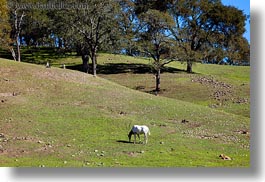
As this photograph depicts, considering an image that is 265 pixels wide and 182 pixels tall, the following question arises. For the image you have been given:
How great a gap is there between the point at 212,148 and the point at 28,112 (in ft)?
17.3

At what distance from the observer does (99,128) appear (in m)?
11.5

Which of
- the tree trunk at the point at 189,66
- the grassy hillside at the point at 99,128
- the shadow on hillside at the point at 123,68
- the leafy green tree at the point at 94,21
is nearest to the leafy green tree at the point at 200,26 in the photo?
the tree trunk at the point at 189,66

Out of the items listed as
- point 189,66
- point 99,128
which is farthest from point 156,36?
point 99,128

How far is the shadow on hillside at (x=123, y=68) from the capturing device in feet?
86.1

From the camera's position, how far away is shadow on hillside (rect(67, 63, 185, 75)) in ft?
86.1

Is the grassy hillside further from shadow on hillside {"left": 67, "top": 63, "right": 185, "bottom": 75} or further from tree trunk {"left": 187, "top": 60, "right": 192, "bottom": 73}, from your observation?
shadow on hillside {"left": 67, "top": 63, "right": 185, "bottom": 75}

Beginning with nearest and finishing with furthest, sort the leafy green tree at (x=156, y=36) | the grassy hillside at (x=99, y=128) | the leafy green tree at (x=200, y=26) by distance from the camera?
the grassy hillside at (x=99, y=128), the leafy green tree at (x=156, y=36), the leafy green tree at (x=200, y=26)

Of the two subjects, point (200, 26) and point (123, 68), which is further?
point (123, 68)

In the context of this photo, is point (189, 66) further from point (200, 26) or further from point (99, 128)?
point (99, 128)

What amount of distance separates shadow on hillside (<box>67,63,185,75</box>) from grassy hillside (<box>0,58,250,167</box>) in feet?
32.4

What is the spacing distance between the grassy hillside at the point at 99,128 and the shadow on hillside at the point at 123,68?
989cm

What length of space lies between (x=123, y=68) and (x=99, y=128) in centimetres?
1615

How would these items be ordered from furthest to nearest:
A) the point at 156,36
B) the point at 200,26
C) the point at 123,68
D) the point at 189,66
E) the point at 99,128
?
the point at 123,68 → the point at 200,26 → the point at 189,66 → the point at 156,36 → the point at 99,128

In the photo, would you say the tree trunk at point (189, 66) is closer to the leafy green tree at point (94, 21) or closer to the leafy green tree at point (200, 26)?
the leafy green tree at point (200, 26)
